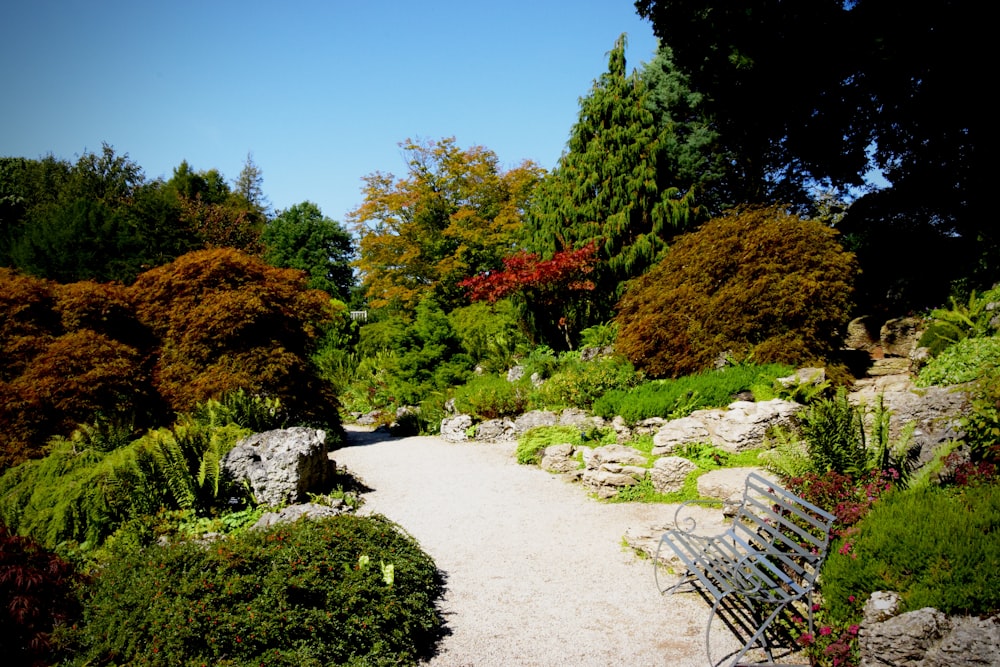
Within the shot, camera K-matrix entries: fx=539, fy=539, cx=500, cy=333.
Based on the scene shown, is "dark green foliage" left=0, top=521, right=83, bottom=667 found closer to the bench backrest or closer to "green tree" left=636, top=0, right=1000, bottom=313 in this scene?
the bench backrest

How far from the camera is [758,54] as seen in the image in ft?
48.3

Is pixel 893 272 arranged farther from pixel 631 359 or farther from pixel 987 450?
pixel 987 450

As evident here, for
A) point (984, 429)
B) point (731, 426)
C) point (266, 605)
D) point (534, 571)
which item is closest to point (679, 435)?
point (731, 426)

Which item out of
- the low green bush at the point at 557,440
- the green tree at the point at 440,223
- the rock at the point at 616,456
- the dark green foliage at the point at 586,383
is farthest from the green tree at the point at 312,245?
the rock at the point at 616,456

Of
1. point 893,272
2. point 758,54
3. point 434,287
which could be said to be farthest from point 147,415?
point 893,272

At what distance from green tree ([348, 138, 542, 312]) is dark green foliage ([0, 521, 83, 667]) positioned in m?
16.7

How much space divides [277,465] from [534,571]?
12.3 feet

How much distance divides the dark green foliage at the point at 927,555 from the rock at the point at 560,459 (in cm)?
486

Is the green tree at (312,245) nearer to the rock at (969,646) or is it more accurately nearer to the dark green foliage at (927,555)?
the dark green foliage at (927,555)

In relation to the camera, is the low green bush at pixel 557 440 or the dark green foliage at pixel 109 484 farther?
the low green bush at pixel 557 440

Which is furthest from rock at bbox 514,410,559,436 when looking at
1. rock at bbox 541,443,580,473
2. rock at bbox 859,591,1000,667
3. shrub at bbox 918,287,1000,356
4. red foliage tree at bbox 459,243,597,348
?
rock at bbox 859,591,1000,667

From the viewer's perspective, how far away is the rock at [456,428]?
11586 mm

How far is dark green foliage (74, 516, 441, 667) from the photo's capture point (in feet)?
11.5

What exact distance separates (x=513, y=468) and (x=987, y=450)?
6.33 meters
